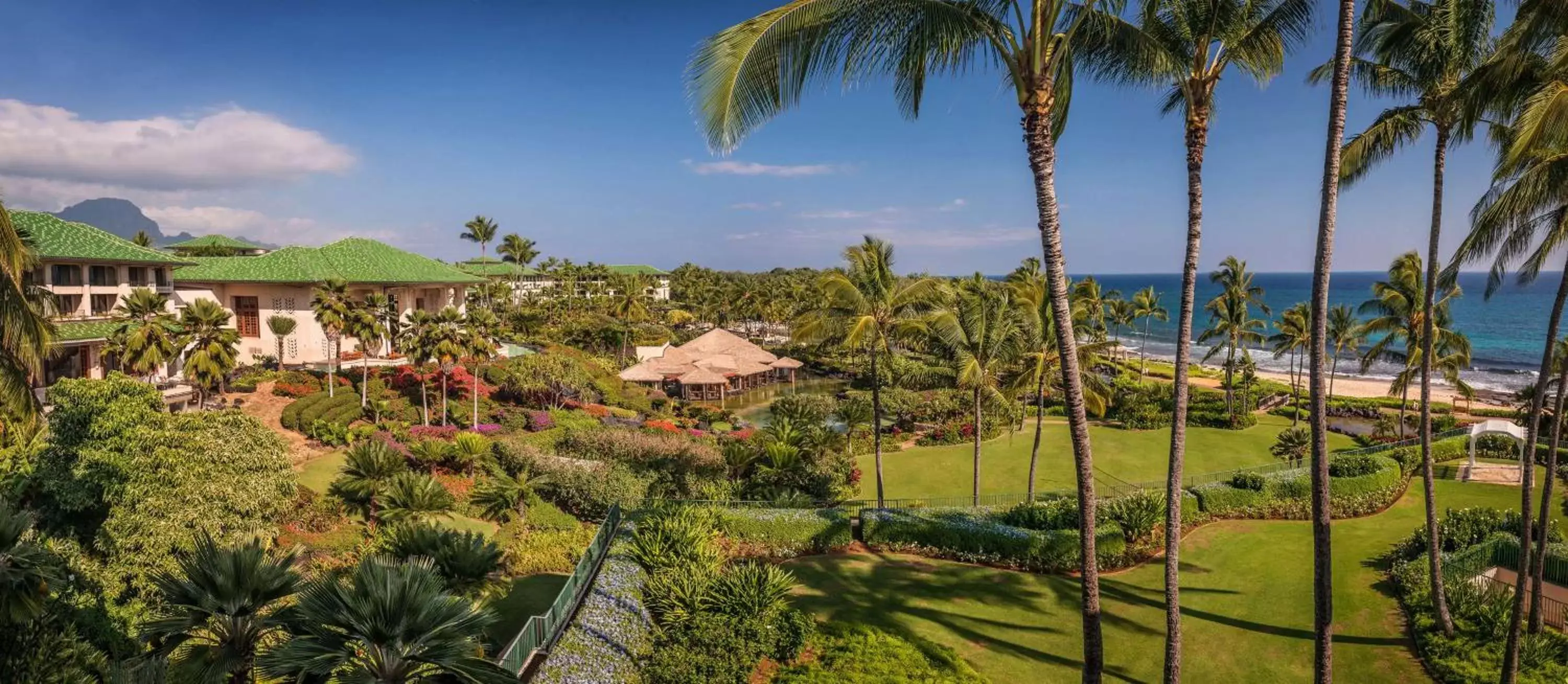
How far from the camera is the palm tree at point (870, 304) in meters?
19.9

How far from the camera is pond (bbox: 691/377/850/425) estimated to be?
132 feet

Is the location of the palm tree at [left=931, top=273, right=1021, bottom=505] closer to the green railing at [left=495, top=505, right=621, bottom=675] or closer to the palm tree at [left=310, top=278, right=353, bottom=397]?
the green railing at [left=495, top=505, right=621, bottom=675]

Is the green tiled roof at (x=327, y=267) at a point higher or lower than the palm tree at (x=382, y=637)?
higher

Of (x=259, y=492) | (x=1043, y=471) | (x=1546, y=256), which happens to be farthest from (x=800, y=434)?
(x=1546, y=256)

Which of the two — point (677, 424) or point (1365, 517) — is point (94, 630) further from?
point (1365, 517)

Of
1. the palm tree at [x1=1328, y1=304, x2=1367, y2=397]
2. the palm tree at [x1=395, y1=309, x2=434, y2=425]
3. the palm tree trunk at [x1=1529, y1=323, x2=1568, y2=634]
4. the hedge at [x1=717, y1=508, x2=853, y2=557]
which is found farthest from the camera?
the palm tree at [x1=1328, y1=304, x2=1367, y2=397]

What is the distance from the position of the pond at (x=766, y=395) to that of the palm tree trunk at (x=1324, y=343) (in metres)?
28.3

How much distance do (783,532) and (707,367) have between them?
23.3 metres

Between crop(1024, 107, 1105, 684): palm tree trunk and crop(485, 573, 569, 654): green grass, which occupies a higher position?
crop(1024, 107, 1105, 684): palm tree trunk

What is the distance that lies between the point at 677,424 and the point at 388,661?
1107 inches

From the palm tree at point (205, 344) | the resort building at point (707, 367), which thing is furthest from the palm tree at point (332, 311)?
the resort building at point (707, 367)

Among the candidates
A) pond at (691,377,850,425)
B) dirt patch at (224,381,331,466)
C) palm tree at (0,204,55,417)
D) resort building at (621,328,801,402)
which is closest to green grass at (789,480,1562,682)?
palm tree at (0,204,55,417)

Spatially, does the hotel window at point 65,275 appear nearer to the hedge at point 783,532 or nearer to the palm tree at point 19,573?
the palm tree at point 19,573

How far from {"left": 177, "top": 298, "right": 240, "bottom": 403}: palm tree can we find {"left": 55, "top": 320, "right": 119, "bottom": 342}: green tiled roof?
11.8 feet
